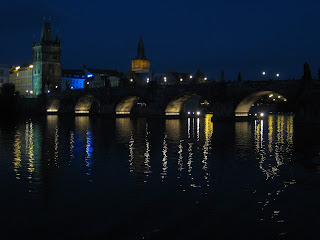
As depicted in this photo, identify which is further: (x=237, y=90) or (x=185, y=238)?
(x=237, y=90)

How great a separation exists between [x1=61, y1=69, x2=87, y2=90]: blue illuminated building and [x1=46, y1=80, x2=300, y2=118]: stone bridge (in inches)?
2176

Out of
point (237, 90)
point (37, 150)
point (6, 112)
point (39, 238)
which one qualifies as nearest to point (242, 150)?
point (37, 150)

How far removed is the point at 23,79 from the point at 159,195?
160 m

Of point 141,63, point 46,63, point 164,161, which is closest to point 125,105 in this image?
point 46,63

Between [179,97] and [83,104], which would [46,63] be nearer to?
[83,104]

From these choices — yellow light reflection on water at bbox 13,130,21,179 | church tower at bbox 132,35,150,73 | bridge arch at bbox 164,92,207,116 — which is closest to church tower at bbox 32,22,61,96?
church tower at bbox 132,35,150,73

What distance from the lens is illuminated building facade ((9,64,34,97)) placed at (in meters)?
160

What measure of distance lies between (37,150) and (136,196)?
560 inches

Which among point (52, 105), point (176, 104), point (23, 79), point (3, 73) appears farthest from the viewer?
point (23, 79)

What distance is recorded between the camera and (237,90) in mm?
62531

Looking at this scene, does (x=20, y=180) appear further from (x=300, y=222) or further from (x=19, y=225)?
(x=300, y=222)

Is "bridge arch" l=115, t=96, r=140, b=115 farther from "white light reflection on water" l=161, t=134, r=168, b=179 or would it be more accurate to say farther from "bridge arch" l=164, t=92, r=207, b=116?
"white light reflection on water" l=161, t=134, r=168, b=179

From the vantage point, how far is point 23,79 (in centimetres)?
16425

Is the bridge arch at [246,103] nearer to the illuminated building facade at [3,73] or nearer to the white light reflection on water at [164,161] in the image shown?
the white light reflection on water at [164,161]
